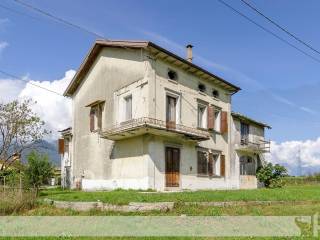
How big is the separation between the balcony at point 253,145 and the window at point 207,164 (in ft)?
13.1

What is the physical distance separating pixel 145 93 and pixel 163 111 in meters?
1.67

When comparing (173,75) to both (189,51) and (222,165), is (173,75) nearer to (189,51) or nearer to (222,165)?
(189,51)

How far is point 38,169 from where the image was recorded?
23.0 metres

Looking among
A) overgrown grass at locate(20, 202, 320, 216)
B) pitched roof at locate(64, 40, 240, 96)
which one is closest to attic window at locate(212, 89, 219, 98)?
pitched roof at locate(64, 40, 240, 96)

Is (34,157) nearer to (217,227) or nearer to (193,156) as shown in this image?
(193,156)

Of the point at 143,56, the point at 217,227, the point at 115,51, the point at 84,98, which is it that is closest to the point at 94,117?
the point at 84,98

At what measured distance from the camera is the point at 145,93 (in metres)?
22.6

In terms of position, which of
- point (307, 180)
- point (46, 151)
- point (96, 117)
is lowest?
point (307, 180)

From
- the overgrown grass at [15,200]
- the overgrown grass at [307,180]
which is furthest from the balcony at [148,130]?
the overgrown grass at [307,180]

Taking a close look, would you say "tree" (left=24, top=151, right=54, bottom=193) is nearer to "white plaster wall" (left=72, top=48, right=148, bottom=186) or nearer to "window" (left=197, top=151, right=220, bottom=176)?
"white plaster wall" (left=72, top=48, right=148, bottom=186)

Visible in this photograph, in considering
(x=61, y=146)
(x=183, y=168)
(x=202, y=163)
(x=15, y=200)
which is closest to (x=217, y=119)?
(x=202, y=163)

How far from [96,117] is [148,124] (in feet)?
23.2

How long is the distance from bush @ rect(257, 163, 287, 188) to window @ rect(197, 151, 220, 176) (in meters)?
7.47

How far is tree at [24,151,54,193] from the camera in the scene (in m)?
22.7
